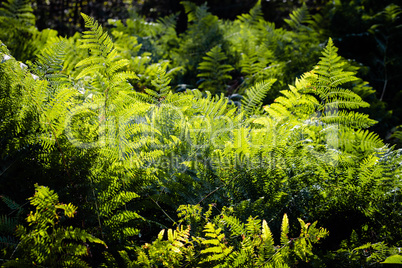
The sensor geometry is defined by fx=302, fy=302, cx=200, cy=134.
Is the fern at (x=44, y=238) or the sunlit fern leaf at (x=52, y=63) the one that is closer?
the fern at (x=44, y=238)

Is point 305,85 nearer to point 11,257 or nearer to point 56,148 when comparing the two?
point 56,148

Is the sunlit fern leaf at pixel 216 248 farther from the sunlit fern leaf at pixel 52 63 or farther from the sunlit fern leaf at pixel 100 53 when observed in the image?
the sunlit fern leaf at pixel 52 63

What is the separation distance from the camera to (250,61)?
2.75 meters

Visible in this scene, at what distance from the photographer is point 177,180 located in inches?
60.5

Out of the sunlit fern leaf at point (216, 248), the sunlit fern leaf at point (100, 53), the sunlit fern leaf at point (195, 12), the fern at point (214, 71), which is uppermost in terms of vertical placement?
the sunlit fern leaf at point (195, 12)

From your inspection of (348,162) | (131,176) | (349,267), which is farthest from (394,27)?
(131,176)

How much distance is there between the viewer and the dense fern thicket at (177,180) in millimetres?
1146

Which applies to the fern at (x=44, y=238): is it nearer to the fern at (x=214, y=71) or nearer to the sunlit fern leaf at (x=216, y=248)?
the sunlit fern leaf at (x=216, y=248)

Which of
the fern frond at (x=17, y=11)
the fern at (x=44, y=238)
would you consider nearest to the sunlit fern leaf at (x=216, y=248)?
the fern at (x=44, y=238)

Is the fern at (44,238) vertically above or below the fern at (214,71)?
below

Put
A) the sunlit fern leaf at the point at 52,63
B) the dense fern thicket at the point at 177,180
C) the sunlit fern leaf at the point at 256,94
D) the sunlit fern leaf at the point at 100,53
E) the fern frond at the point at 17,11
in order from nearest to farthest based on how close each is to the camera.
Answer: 1. the dense fern thicket at the point at 177,180
2. the sunlit fern leaf at the point at 100,53
3. the sunlit fern leaf at the point at 52,63
4. the sunlit fern leaf at the point at 256,94
5. the fern frond at the point at 17,11

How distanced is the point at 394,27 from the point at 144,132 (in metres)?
3.34

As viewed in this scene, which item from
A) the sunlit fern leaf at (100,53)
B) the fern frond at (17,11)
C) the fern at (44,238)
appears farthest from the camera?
the fern frond at (17,11)

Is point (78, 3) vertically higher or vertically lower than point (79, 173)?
higher
